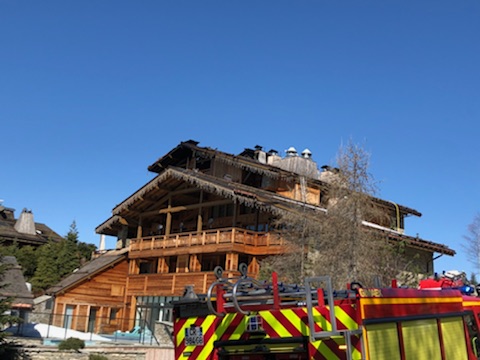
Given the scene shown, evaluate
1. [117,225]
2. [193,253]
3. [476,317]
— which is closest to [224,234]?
[193,253]

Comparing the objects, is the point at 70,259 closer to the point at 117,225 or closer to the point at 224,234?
the point at 117,225

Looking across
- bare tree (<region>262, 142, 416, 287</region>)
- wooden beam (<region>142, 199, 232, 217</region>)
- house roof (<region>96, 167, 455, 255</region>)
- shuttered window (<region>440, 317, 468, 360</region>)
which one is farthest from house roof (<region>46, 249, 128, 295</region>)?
shuttered window (<region>440, 317, 468, 360</region>)

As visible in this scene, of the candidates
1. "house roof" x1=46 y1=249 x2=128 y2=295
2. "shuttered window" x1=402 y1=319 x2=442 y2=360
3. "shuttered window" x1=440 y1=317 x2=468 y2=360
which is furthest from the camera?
"house roof" x1=46 y1=249 x2=128 y2=295

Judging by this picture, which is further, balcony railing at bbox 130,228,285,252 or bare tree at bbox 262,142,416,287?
balcony railing at bbox 130,228,285,252

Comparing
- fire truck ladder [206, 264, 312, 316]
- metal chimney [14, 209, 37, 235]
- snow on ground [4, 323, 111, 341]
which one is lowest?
fire truck ladder [206, 264, 312, 316]

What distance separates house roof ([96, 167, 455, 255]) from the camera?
2478 centimetres

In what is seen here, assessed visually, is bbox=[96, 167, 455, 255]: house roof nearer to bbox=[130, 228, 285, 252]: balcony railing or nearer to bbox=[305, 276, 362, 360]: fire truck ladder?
bbox=[130, 228, 285, 252]: balcony railing

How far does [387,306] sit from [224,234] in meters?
23.2

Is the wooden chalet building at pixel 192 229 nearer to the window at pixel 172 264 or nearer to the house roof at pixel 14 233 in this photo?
the window at pixel 172 264

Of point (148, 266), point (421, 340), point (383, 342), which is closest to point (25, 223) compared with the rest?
point (148, 266)

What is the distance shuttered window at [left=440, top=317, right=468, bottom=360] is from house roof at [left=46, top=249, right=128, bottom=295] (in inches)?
1170

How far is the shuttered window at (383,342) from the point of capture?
15.6ft

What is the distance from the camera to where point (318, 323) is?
190 inches

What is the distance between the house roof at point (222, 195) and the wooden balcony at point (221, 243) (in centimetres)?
178
